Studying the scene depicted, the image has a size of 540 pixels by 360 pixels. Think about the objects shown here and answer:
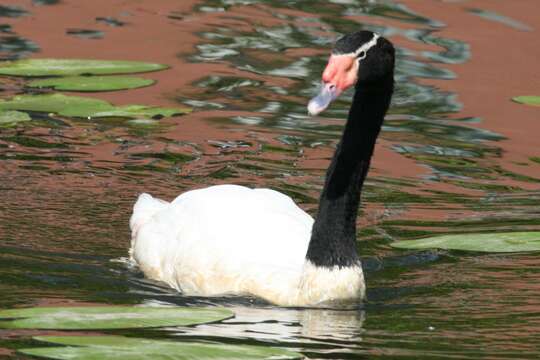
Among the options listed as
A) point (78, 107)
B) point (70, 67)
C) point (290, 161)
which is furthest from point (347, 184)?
point (70, 67)

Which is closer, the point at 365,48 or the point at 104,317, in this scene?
the point at 104,317

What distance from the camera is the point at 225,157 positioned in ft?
38.7

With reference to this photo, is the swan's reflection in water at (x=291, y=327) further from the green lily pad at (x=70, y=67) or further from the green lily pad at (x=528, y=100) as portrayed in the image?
the green lily pad at (x=70, y=67)

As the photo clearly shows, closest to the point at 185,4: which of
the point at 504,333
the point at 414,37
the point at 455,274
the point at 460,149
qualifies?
the point at 414,37

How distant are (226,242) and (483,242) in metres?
1.78

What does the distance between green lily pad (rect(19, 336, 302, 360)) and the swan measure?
4.15 ft

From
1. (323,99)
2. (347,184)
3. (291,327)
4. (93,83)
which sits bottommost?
(291,327)

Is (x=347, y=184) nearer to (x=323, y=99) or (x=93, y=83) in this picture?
(x=323, y=99)

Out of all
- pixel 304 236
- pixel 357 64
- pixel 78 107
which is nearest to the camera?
pixel 357 64

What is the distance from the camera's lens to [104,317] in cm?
717

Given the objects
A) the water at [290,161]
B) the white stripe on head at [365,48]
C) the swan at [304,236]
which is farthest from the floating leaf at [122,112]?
the white stripe on head at [365,48]

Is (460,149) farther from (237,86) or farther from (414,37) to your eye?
(414,37)

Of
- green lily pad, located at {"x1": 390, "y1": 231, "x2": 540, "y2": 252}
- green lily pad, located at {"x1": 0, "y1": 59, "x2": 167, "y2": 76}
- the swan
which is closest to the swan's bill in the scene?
the swan

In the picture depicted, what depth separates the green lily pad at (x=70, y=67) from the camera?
1348 cm
